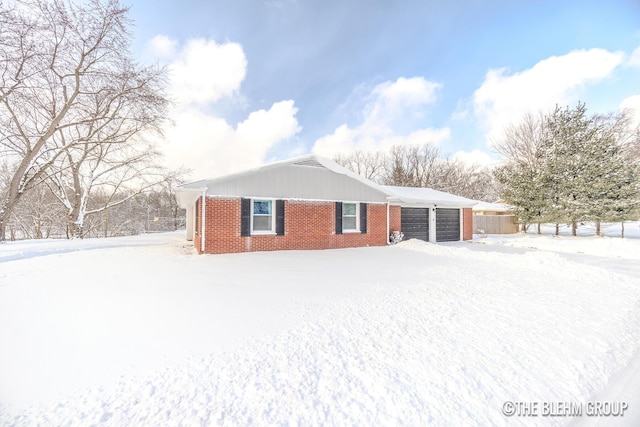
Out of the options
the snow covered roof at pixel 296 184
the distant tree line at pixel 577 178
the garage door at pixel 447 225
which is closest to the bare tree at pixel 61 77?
the snow covered roof at pixel 296 184

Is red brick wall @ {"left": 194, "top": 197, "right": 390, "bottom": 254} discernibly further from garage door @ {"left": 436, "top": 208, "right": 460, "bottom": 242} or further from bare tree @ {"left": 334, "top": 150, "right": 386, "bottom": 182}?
bare tree @ {"left": 334, "top": 150, "right": 386, "bottom": 182}

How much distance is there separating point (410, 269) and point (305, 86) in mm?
12270

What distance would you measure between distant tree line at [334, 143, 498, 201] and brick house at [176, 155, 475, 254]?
22674 mm

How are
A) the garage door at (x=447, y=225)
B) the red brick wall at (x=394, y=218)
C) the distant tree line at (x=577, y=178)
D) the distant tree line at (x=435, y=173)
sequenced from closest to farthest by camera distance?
1. the red brick wall at (x=394, y=218)
2. the distant tree line at (x=577, y=178)
3. the garage door at (x=447, y=225)
4. the distant tree line at (x=435, y=173)

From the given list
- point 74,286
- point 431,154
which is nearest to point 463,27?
point 74,286

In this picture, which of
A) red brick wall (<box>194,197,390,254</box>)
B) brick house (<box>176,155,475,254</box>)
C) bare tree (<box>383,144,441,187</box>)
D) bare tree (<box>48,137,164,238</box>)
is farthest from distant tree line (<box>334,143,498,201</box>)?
bare tree (<box>48,137,164,238</box>)

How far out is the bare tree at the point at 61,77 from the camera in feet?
30.1

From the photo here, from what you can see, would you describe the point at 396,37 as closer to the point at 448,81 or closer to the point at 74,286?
the point at 448,81

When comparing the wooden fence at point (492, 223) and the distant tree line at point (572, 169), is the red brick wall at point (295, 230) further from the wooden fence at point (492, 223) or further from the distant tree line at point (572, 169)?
the wooden fence at point (492, 223)

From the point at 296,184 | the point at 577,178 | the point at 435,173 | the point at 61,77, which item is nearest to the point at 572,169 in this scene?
the point at 577,178

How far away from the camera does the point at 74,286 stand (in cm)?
496

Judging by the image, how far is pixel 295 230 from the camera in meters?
10.5

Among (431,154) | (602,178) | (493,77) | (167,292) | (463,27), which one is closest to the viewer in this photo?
(167,292)

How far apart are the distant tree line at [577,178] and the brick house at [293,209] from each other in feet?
29.8
